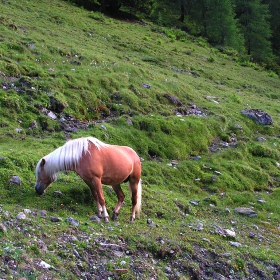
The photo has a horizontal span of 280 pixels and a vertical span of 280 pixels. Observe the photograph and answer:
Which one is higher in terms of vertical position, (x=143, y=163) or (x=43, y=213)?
(x=43, y=213)

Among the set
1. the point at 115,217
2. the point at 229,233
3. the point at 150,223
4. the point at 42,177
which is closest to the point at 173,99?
the point at 229,233

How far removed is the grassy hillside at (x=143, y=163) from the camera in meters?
7.17

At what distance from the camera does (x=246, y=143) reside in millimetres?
18406

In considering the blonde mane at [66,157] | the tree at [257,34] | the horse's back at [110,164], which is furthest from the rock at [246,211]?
the tree at [257,34]

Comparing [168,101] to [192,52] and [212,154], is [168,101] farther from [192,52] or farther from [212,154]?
[192,52]

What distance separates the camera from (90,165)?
8.55 m

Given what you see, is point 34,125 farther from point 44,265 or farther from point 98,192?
point 44,265

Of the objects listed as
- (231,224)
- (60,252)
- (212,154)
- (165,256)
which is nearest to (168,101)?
(212,154)

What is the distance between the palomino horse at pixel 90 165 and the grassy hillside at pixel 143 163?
474 millimetres

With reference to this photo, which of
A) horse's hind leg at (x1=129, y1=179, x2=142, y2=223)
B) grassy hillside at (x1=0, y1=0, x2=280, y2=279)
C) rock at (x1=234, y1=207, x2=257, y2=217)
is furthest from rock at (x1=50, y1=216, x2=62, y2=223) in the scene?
rock at (x1=234, y1=207, x2=257, y2=217)

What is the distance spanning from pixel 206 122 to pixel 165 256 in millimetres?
11461

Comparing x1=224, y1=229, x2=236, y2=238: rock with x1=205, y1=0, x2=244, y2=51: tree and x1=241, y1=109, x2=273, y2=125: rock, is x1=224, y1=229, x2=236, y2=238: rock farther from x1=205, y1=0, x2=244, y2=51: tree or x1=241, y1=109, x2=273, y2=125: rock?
x1=205, y1=0, x2=244, y2=51: tree

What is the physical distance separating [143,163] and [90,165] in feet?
18.3

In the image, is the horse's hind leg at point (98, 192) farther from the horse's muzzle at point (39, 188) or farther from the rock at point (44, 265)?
the rock at point (44, 265)
